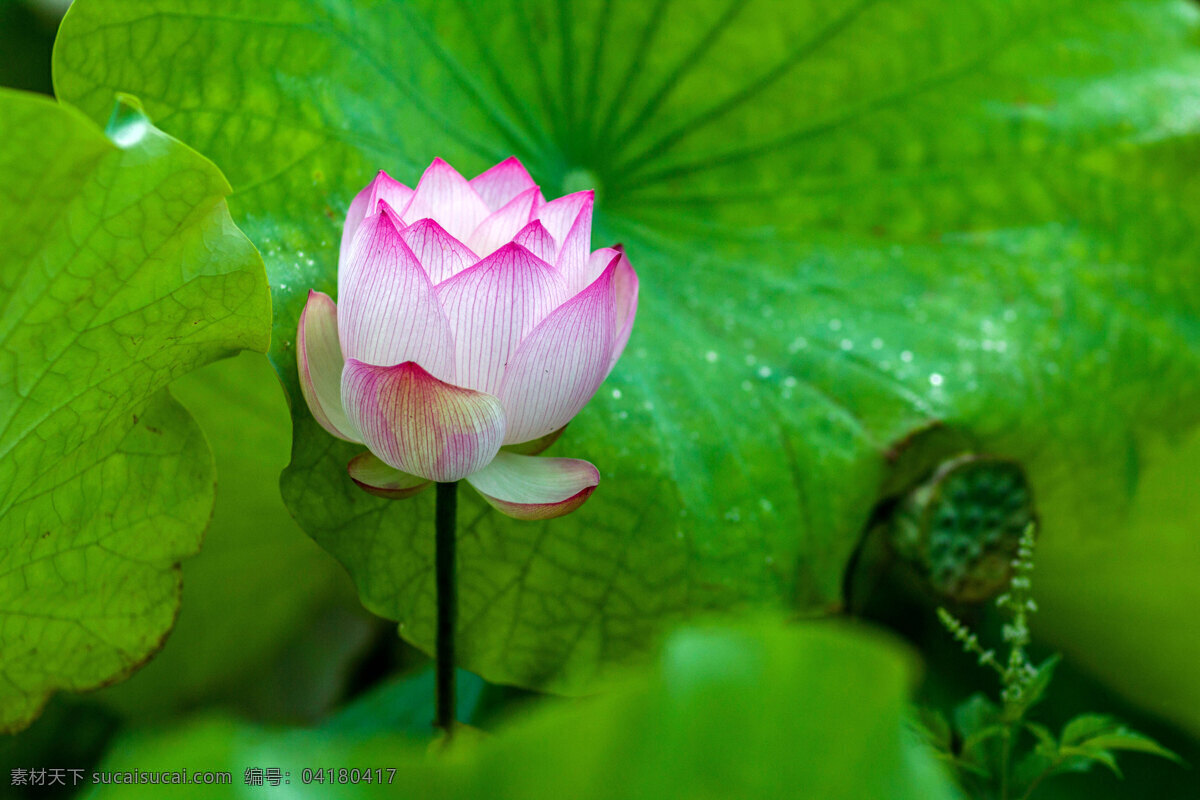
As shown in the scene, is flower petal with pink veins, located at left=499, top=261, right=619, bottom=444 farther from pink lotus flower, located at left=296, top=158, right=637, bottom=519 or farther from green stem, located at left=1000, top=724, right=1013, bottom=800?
green stem, located at left=1000, top=724, right=1013, bottom=800

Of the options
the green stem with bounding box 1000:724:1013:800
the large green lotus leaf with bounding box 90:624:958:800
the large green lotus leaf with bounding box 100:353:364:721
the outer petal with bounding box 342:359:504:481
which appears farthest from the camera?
the large green lotus leaf with bounding box 100:353:364:721

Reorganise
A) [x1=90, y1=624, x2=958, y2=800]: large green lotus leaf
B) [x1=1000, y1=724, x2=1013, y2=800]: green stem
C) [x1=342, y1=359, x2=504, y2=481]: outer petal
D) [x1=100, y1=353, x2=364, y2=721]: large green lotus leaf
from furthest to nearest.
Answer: [x1=100, y1=353, x2=364, y2=721]: large green lotus leaf, [x1=1000, y1=724, x2=1013, y2=800]: green stem, [x1=342, y1=359, x2=504, y2=481]: outer petal, [x1=90, y1=624, x2=958, y2=800]: large green lotus leaf

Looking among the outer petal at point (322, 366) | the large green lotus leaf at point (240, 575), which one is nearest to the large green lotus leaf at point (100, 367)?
the outer petal at point (322, 366)

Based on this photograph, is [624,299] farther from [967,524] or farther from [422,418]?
[967,524]

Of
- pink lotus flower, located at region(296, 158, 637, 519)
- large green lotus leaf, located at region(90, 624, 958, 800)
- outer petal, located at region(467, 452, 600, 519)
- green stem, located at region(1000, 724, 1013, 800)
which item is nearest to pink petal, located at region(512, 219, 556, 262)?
pink lotus flower, located at region(296, 158, 637, 519)

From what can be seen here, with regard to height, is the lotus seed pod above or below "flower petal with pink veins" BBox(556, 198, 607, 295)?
below

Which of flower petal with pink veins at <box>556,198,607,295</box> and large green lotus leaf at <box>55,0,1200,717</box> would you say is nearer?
flower petal with pink veins at <box>556,198,607,295</box>
